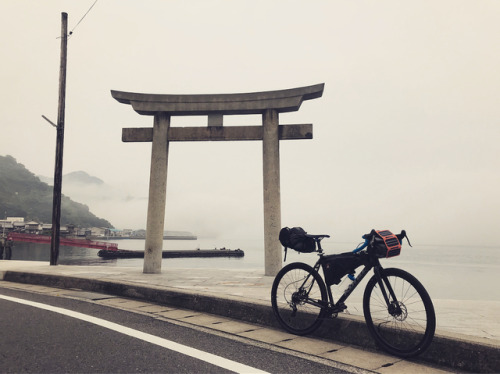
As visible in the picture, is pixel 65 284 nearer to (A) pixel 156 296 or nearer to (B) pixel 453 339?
(A) pixel 156 296

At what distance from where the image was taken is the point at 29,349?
315cm

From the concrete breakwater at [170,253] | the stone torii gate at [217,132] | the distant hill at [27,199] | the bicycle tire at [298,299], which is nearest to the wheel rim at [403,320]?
the bicycle tire at [298,299]

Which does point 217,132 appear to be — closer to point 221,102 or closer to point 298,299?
point 221,102

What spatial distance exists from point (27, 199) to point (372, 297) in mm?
181786

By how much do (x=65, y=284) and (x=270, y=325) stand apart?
4971 millimetres

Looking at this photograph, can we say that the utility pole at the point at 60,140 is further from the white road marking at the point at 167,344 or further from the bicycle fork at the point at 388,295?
the bicycle fork at the point at 388,295

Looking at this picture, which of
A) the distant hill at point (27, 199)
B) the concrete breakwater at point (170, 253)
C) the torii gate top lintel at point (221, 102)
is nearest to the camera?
the torii gate top lintel at point (221, 102)

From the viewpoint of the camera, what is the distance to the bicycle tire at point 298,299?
12.1 feet

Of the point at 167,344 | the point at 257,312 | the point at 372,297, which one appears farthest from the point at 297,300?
the point at 167,344

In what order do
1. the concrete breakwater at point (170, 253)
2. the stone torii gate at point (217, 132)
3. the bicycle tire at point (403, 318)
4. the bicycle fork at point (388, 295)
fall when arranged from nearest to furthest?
the bicycle tire at point (403, 318) < the bicycle fork at point (388, 295) < the stone torii gate at point (217, 132) < the concrete breakwater at point (170, 253)

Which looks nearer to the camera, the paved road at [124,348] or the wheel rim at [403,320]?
the paved road at [124,348]

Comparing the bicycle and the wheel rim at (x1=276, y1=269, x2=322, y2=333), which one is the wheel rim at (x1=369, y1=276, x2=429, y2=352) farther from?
the wheel rim at (x1=276, y1=269, x2=322, y2=333)

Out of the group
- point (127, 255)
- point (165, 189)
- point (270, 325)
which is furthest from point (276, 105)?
point (127, 255)

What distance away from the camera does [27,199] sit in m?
156
